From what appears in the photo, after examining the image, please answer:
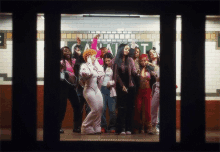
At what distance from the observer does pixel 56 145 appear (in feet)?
17.8

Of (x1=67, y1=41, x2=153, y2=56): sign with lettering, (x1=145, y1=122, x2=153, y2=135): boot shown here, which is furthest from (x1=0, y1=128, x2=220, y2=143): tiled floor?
(x1=67, y1=41, x2=153, y2=56): sign with lettering

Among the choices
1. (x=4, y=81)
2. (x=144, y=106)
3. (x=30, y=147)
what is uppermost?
(x=4, y=81)

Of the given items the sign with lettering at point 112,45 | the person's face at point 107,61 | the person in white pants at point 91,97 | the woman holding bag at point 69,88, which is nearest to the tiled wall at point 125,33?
the sign with lettering at point 112,45

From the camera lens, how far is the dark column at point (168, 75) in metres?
5.37

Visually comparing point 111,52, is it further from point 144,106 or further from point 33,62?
point 33,62

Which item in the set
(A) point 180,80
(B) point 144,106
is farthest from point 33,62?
(B) point 144,106

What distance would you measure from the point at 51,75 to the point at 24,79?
1.20 ft

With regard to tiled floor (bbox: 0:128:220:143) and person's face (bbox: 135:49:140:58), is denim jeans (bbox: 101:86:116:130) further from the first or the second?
person's face (bbox: 135:49:140:58)

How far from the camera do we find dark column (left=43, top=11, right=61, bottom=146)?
5.36m

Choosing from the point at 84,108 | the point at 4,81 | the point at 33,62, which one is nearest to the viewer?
the point at 33,62

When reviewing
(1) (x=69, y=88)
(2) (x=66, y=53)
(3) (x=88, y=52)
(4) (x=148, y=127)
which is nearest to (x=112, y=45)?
(3) (x=88, y=52)

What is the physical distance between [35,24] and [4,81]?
176 cm

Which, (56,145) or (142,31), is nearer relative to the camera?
(56,145)

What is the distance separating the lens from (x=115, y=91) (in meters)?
7.02
